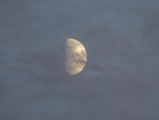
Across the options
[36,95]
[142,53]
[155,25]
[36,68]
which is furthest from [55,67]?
[155,25]

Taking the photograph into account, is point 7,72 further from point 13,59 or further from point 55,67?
point 55,67

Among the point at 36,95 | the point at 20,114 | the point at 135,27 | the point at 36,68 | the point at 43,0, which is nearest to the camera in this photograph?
the point at 20,114

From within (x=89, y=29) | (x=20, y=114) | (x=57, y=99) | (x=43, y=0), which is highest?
(x=43, y=0)

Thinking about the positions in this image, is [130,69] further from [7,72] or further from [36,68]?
[7,72]

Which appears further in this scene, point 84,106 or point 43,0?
point 43,0

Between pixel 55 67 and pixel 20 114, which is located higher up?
pixel 55 67

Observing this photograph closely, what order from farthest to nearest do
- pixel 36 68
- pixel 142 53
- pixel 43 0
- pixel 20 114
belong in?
pixel 43 0, pixel 142 53, pixel 36 68, pixel 20 114
